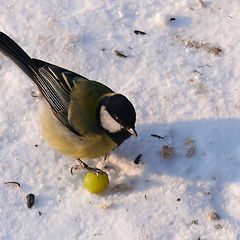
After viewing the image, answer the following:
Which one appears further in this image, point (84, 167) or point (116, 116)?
point (84, 167)

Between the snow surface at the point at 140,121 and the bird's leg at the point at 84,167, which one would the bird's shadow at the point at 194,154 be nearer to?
the snow surface at the point at 140,121

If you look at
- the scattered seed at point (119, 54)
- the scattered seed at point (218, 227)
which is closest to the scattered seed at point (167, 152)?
the scattered seed at point (218, 227)

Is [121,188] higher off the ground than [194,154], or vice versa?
[121,188]

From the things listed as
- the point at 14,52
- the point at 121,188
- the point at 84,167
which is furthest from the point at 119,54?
the point at 121,188

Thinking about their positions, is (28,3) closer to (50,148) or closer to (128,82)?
(128,82)

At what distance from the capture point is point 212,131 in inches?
138

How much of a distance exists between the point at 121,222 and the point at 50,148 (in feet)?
3.01

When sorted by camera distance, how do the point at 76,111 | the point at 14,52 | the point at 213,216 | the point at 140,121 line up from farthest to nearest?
the point at 140,121, the point at 14,52, the point at 76,111, the point at 213,216

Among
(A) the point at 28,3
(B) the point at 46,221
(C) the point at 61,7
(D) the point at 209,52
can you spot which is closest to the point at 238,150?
(D) the point at 209,52

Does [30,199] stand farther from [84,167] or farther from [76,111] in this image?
[76,111]

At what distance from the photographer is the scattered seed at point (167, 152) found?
3.40 metres

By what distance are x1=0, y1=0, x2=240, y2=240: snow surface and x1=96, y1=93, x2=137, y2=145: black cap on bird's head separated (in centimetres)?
45

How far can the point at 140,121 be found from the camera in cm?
364

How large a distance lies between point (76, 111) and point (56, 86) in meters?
0.30
